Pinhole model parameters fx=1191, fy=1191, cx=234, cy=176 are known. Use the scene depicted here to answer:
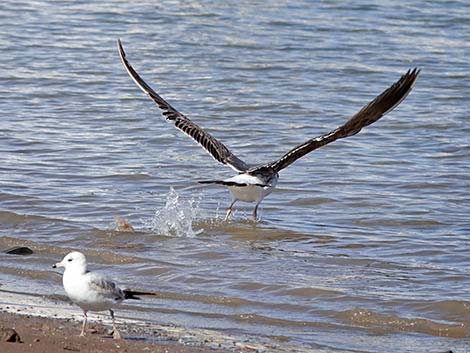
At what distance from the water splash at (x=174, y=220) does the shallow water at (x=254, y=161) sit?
0.07 feet

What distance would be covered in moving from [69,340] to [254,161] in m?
7.74

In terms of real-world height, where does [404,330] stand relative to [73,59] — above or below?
below

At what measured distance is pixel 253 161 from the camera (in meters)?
14.5

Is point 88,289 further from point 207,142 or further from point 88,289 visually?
point 207,142

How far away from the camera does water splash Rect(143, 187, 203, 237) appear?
11008mm

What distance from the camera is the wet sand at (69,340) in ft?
22.0

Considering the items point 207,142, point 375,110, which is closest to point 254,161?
point 207,142

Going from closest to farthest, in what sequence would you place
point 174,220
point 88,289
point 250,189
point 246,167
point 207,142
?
1. point 88,289
2. point 174,220
3. point 250,189
4. point 207,142
5. point 246,167

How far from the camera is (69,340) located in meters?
6.89

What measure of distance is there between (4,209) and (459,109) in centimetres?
809

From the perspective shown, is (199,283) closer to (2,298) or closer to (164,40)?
(2,298)

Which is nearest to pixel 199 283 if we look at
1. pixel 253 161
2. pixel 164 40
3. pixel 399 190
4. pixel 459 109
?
pixel 399 190

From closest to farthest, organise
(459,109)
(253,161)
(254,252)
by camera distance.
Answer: (254,252) → (253,161) → (459,109)

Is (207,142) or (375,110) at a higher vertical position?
(375,110)
